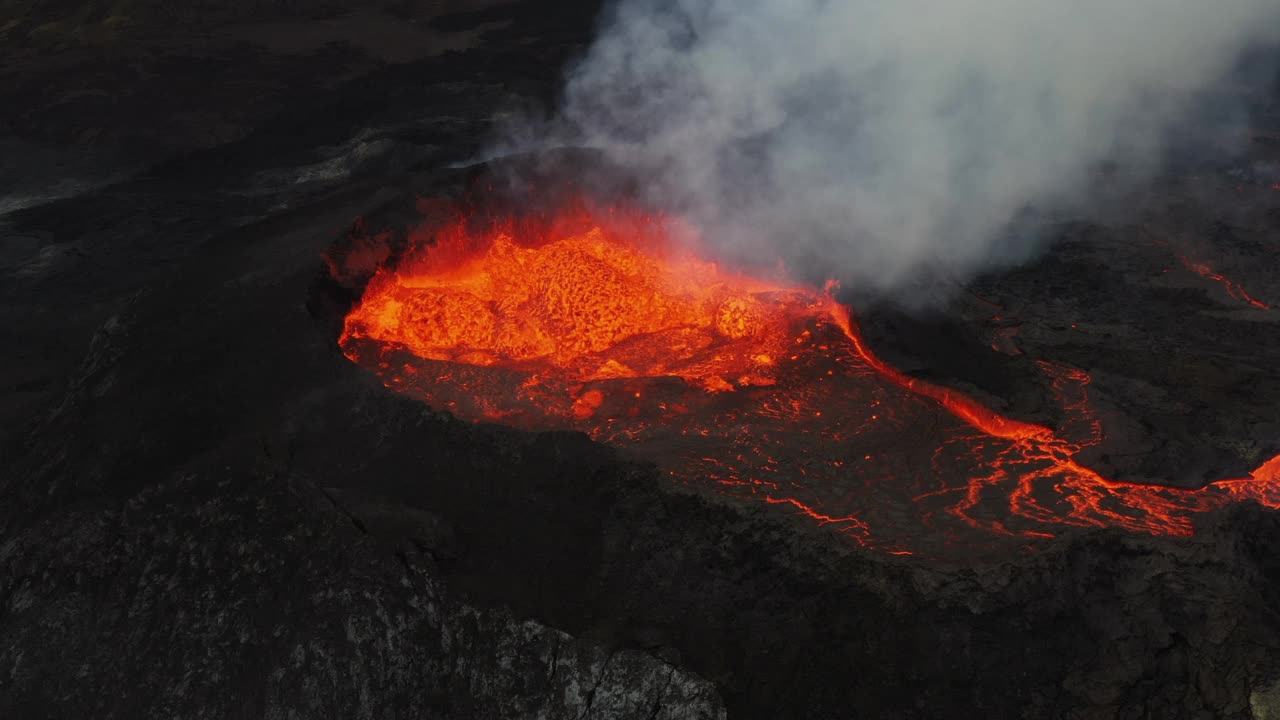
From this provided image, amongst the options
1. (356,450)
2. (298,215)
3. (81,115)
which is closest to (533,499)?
(356,450)

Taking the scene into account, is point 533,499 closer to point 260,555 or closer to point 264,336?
point 260,555

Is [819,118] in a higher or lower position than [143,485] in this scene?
higher

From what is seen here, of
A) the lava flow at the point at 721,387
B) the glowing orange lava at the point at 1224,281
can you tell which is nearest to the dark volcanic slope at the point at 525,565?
the glowing orange lava at the point at 1224,281

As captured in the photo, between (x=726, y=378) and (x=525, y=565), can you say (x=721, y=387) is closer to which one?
(x=726, y=378)

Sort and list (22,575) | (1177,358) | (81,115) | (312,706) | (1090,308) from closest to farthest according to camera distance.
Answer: (312,706)
(22,575)
(1177,358)
(1090,308)
(81,115)

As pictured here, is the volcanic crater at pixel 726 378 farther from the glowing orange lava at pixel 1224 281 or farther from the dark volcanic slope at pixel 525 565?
the dark volcanic slope at pixel 525 565

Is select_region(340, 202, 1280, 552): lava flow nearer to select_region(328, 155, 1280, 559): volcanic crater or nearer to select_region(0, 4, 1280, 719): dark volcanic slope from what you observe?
select_region(328, 155, 1280, 559): volcanic crater
